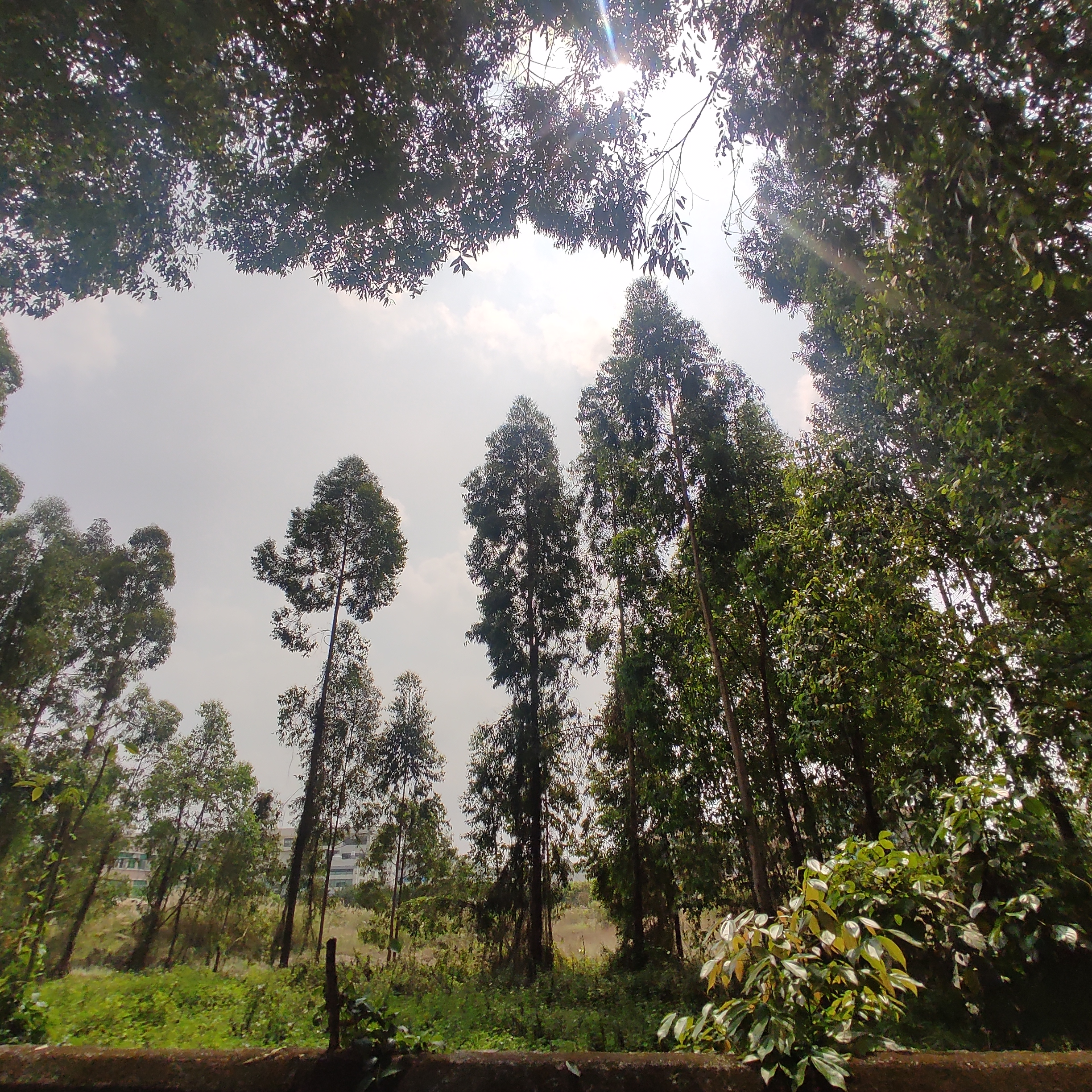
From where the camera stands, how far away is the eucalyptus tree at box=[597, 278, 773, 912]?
414 inches

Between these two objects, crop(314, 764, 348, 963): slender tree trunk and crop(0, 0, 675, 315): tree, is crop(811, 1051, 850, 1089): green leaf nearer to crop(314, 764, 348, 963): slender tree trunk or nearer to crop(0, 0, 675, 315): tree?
crop(0, 0, 675, 315): tree

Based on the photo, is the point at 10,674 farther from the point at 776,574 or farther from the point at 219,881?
the point at 776,574

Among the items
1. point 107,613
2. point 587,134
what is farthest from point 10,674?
point 587,134

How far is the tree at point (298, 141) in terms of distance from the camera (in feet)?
13.1

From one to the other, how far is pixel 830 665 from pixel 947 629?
136cm

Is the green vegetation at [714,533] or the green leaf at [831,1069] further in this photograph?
the green vegetation at [714,533]

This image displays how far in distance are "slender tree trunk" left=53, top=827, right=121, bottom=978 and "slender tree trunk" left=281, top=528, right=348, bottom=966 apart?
8.06 metres

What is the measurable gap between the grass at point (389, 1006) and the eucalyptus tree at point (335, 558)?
4984 mm

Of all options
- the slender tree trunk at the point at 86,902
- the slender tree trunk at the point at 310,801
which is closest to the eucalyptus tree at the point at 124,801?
the slender tree trunk at the point at 86,902

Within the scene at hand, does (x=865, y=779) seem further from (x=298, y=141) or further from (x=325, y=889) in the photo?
(x=325, y=889)

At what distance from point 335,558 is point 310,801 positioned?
6985mm

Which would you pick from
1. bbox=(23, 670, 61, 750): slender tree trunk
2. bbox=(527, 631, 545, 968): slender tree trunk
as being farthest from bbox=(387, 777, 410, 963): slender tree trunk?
bbox=(23, 670, 61, 750): slender tree trunk

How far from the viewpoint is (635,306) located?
453 inches

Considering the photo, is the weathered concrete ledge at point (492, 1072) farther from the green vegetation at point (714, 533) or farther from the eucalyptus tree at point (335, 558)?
the eucalyptus tree at point (335, 558)
